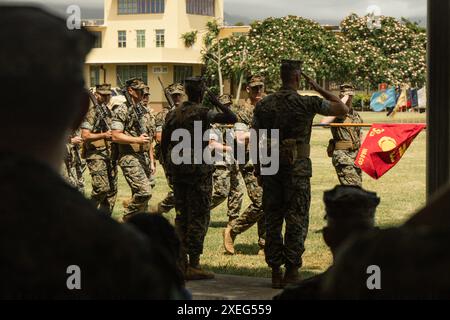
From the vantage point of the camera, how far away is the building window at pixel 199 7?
99.8 m

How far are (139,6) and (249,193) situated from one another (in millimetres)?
89384

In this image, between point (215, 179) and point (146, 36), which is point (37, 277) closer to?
point (215, 179)

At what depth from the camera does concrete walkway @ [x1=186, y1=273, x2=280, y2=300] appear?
831cm

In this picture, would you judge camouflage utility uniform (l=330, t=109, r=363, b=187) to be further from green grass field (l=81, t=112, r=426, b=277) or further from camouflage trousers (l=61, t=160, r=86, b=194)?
camouflage trousers (l=61, t=160, r=86, b=194)

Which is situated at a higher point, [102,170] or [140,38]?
[140,38]

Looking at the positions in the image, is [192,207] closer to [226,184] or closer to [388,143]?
[226,184]

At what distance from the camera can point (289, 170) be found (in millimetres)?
8789

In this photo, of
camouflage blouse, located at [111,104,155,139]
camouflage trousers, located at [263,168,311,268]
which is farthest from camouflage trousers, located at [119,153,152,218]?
camouflage trousers, located at [263,168,311,268]

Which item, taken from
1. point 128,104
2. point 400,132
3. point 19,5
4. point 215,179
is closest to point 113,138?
point 128,104

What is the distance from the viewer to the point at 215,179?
13.5m

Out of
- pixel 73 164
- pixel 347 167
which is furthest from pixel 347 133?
pixel 73 164

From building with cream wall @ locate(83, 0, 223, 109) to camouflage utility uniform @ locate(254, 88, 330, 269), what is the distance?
79777mm

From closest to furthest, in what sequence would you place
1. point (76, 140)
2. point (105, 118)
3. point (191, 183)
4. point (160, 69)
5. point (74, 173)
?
1. point (191, 183)
2. point (105, 118)
3. point (76, 140)
4. point (74, 173)
5. point (160, 69)

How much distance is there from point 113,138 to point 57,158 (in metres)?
10.7
